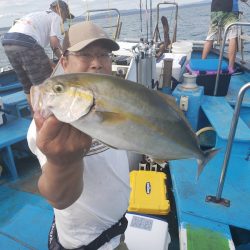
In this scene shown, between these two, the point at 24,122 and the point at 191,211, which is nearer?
the point at 191,211

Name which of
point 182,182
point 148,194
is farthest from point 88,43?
point 182,182

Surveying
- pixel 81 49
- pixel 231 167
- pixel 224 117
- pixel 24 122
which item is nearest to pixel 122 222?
pixel 81 49

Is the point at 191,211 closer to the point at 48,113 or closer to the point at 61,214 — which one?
the point at 61,214

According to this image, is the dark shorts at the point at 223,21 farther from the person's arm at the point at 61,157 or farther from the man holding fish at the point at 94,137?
the person's arm at the point at 61,157

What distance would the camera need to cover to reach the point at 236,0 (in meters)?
6.80

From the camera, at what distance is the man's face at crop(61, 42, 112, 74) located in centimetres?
191

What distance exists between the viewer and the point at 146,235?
2.60m

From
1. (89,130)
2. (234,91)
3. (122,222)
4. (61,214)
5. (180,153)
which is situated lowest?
(234,91)

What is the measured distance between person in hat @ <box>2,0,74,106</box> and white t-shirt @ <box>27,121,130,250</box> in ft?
12.5

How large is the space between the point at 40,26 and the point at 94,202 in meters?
4.70

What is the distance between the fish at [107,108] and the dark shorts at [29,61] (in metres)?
4.44

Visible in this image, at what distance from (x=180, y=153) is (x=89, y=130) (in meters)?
0.52

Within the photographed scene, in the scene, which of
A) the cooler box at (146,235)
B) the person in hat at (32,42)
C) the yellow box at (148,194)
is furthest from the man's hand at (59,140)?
the person in hat at (32,42)

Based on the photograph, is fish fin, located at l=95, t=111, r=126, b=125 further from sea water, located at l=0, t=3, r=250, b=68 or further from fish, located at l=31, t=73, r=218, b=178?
sea water, located at l=0, t=3, r=250, b=68
